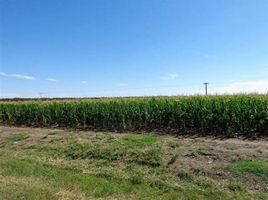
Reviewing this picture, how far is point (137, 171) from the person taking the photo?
9.24 metres

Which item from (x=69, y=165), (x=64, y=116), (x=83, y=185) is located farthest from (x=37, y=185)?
(x=64, y=116)

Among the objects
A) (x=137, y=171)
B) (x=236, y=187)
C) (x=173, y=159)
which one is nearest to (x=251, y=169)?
(x=236, y=187)

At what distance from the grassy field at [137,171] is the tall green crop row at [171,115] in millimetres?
3635

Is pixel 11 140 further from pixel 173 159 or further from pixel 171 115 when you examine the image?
pixel 173 159

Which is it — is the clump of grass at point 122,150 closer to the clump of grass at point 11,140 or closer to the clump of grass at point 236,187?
the clump of grass at point 236,187

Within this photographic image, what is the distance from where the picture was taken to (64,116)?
2253cm

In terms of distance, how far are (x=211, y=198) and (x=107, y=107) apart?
13.0 m

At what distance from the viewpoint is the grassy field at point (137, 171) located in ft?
25.0

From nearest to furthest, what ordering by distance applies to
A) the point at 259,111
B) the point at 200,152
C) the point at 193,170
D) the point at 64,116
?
the point at 193,170 → the point at 200,152 → the point at 259,111 → the point at 64,116

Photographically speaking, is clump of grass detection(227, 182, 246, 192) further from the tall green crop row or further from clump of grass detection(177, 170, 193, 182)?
the tall green crop row

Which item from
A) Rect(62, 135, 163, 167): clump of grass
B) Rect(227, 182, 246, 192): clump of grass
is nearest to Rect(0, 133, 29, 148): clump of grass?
Rect(62, 135, 163, 167): clump of grass

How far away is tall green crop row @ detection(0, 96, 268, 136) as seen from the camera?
14680 mm

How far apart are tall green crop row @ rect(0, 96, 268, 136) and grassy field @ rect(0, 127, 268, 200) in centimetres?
363

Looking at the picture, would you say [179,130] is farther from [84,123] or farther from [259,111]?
[84,123]
